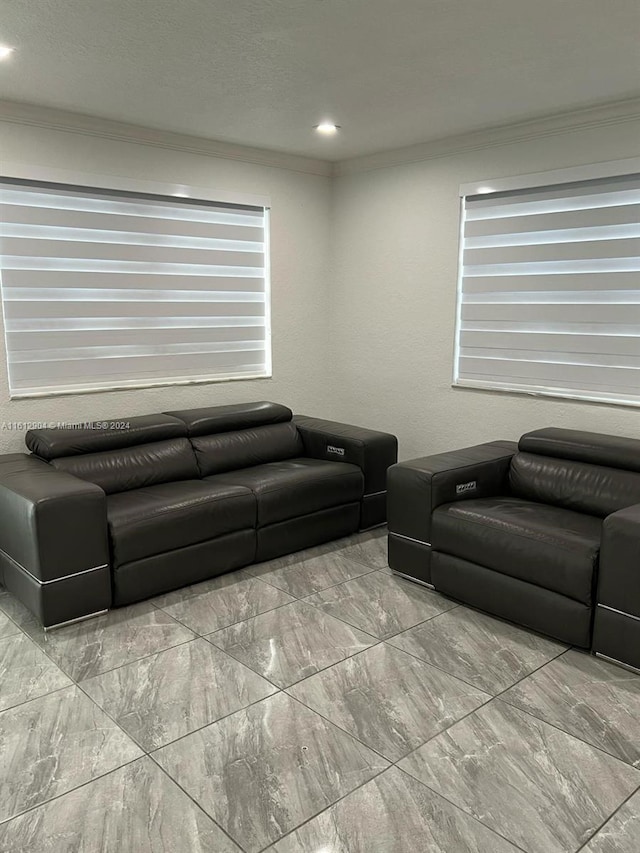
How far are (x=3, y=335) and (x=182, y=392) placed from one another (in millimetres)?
1241

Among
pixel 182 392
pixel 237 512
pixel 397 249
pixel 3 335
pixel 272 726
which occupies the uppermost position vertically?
pixel 397 249

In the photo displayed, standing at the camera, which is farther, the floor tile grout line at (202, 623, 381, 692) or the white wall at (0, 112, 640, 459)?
the white wall at (0, 112, 640, 459)

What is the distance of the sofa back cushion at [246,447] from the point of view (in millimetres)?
4262

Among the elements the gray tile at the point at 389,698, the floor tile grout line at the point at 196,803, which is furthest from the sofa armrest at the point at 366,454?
the floor tile grout line at the point at 196,803

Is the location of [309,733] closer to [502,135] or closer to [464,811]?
[464,811]

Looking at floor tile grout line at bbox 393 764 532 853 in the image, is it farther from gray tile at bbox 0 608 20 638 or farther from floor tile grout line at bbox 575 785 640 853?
gray tile at bbox 0 608 20 638

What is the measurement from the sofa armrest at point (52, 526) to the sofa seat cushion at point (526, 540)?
1.71 meters

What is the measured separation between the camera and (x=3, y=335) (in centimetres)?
380

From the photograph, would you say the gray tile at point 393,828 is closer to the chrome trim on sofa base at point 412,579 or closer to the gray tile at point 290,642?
the gray tile at point 290,642

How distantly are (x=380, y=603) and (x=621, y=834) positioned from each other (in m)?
1.62

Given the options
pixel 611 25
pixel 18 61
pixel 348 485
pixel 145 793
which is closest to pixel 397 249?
pixel 348 485

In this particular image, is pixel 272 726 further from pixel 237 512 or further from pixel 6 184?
pixel 6 184

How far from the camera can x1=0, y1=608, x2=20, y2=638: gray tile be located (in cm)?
308

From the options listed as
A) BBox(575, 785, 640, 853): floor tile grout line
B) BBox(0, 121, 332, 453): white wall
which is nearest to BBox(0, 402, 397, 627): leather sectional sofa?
BBox(0, 121, 332, 453): white wall
